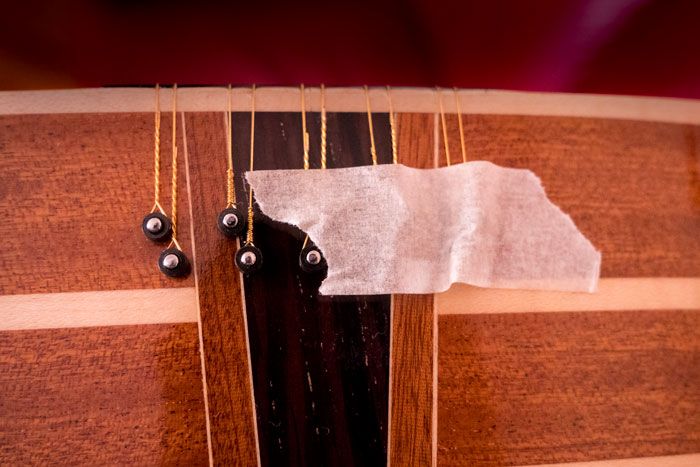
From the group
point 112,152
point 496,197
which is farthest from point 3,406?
point 496,197

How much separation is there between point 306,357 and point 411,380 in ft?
0.60

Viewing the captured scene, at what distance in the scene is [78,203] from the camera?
2.39ft

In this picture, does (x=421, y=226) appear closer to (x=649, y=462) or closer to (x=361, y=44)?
(x=361, y=44)

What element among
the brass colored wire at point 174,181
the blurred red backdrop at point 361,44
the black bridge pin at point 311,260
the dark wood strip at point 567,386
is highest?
the blurred red backdrop at point 361,44

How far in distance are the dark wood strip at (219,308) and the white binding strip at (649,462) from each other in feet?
1.74

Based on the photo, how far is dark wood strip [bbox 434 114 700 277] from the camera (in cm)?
83

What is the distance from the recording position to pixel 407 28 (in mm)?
967

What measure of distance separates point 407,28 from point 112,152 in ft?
2.13

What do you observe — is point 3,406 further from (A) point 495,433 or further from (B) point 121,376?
(A) point 495,433

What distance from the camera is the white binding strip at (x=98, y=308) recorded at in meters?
0.70

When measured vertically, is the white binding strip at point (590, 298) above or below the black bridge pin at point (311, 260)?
below

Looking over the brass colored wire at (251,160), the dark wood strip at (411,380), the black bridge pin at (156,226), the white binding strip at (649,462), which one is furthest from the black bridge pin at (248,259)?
the white binding strip at (649,462)

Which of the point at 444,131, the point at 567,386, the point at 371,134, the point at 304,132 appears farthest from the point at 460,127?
the point at 567,386

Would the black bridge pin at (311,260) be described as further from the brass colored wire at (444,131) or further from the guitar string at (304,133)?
the brass colored wire at (444,131)
